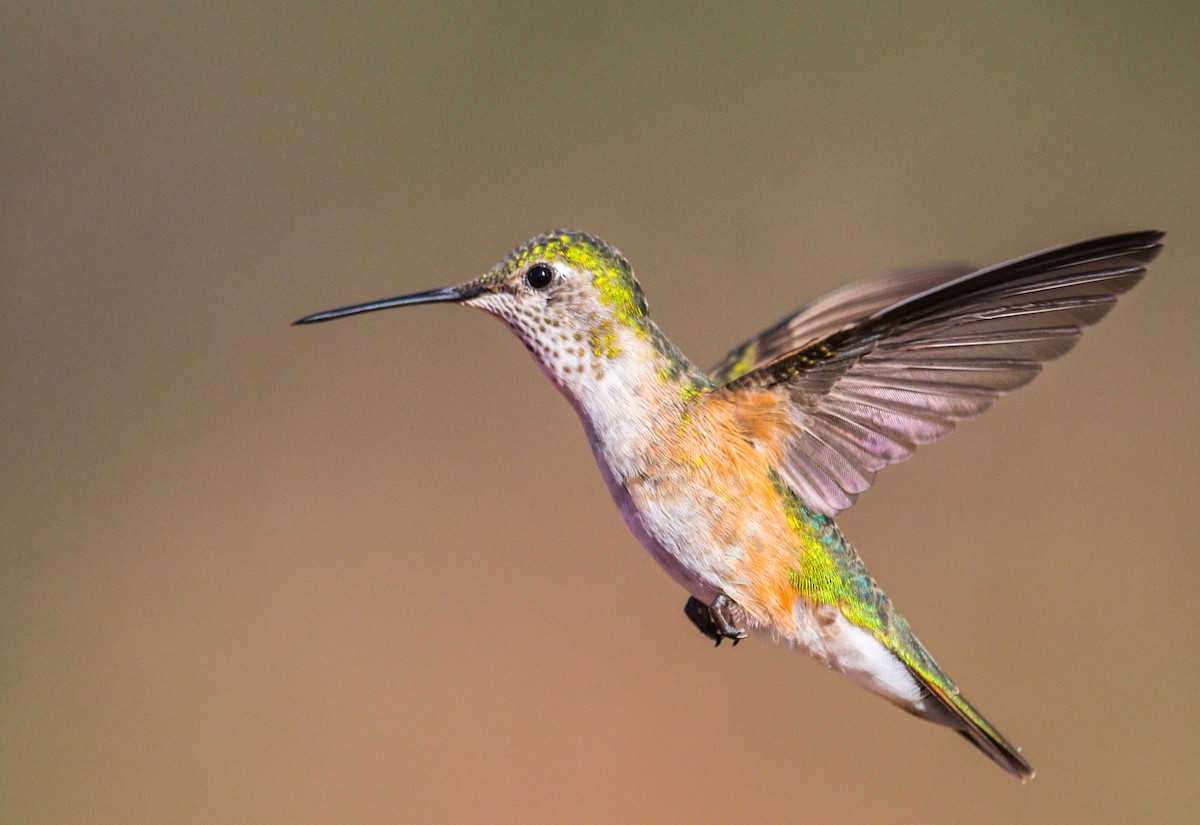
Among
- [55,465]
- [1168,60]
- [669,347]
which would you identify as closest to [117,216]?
[55,465]

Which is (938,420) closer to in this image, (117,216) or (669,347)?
(669,347)

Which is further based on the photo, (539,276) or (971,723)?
(971,723)

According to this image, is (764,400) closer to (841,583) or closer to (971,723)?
(841,583)

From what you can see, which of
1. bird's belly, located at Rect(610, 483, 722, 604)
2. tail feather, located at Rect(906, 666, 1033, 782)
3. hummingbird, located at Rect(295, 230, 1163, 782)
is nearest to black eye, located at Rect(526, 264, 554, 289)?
hummingbird, located at Rect(295, 230, 1163, 782)

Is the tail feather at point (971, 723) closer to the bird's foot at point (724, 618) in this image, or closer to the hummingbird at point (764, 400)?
the hummingbird at point (764, 400)

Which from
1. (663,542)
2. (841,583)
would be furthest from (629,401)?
(841,583)

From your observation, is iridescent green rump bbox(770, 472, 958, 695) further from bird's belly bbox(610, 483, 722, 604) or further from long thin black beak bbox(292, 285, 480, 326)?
long thin black beak bbox(292, 285, 480, 326)

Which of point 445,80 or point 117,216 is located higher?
point 117,216

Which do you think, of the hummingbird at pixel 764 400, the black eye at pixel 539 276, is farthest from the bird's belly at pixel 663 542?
the black eye at pixel 539 276
